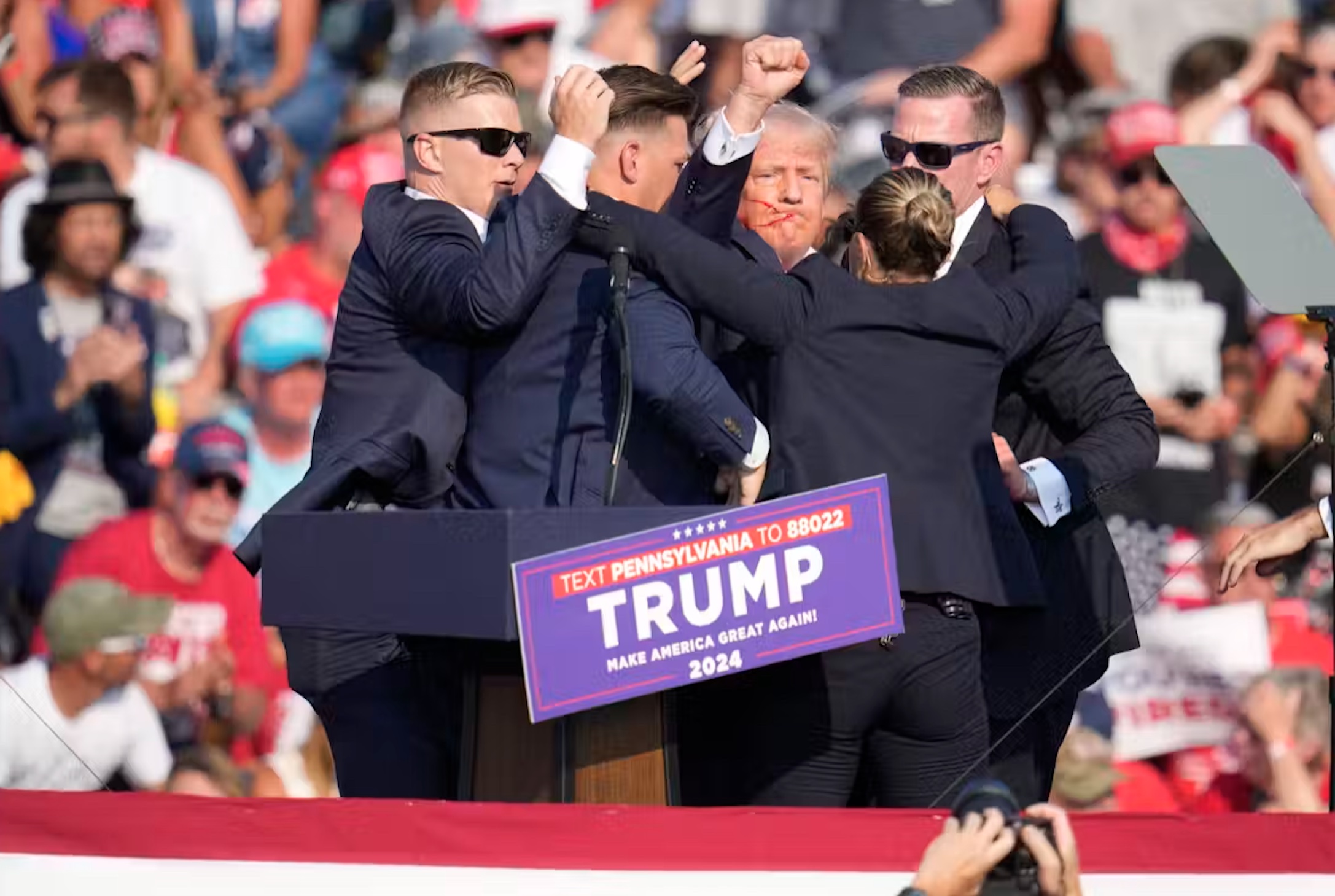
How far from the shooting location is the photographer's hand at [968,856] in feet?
8.89

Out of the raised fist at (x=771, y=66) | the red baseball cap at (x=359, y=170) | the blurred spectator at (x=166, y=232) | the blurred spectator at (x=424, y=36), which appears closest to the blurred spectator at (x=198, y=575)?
the blurred spectator at (x=166, y=232)

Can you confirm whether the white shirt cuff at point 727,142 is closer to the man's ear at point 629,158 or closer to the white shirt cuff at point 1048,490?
the man's ear at point 629,158

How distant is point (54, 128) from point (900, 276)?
14.3 ft

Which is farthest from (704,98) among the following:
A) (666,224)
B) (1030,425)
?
(666,224)

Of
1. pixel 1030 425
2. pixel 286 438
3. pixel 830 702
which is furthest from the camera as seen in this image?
pixel 286 438

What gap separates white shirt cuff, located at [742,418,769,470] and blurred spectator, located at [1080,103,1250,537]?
3726 millimetres

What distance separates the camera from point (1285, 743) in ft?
21.8

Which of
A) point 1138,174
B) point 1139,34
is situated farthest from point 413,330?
point 1139,34

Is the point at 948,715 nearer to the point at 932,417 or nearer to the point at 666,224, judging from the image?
the point at 932,417

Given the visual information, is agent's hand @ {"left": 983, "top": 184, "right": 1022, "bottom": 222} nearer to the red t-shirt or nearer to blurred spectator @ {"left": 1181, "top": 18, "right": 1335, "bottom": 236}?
the red t-shirt

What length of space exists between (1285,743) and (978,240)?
8.00 ft

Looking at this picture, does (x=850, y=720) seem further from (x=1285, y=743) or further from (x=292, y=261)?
(x=292, y=261)

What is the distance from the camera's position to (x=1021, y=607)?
175 inches

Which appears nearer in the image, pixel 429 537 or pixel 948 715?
pixel 429 537
